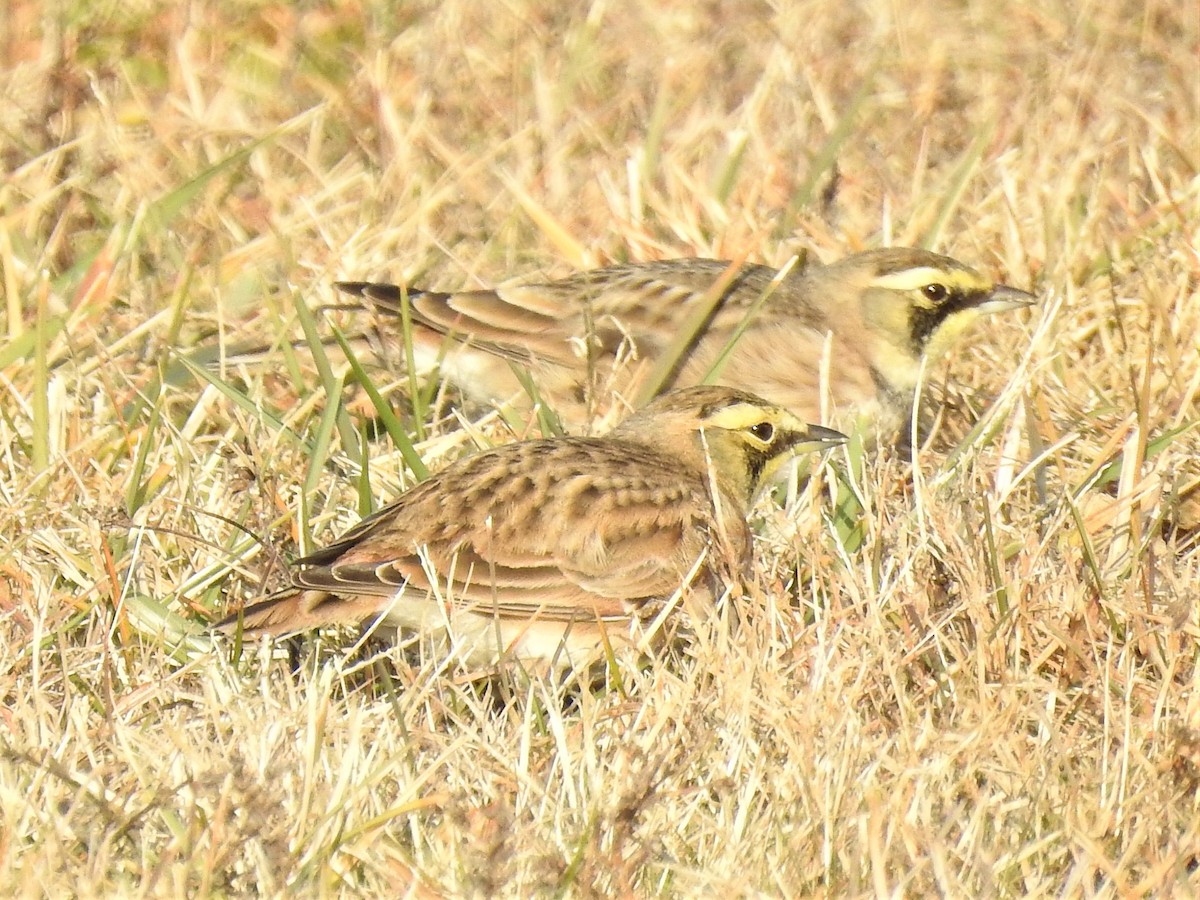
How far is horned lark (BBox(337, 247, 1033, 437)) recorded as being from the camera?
6.02 m

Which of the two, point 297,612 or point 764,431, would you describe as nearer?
point 297,612

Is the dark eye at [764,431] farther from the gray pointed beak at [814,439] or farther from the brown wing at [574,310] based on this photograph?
the brown wing at [574,310]

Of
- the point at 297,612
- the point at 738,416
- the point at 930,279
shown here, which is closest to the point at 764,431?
the point at 738,416

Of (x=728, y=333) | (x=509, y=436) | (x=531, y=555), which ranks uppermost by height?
(x=531, y=555)

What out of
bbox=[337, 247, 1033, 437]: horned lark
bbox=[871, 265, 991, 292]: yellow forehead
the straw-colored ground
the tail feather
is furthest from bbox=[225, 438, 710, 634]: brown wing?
bbox=[871, 265, 991, 292]: yellow forehead

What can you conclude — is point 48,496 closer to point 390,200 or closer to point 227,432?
point 227,432

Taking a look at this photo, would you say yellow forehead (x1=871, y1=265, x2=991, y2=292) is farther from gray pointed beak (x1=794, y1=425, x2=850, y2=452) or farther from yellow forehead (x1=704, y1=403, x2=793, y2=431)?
yellow forehead (x1=704, y1=403, x2=793, y2=431)

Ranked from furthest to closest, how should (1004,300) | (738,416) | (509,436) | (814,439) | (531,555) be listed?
1. (1004,300)
2. (509,436)
3. (814,439)
4. (738,416)
5. (531,555)

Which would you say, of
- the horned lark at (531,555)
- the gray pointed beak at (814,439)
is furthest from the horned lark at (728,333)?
the horned lark at (531,555)

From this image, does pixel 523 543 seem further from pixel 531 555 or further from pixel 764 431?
pixel 764 431

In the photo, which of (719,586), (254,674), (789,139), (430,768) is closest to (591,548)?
(719,586)

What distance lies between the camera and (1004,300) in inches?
237

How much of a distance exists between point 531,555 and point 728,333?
185 cm

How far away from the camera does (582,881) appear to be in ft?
10.5
